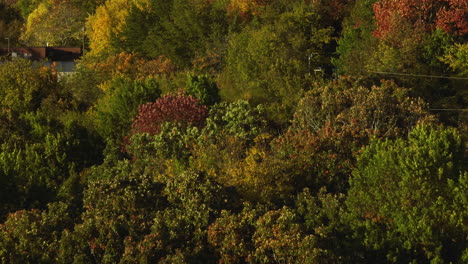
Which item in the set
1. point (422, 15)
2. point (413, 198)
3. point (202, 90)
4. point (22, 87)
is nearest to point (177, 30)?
point (22, 87)

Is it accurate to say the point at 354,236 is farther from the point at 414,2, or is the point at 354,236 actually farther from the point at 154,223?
the point at 414,2

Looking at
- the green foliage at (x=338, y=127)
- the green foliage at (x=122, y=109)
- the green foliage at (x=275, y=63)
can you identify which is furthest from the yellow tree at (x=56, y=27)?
the green foliage at (x=338, y=127)

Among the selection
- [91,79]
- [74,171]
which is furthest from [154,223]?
[91,79]

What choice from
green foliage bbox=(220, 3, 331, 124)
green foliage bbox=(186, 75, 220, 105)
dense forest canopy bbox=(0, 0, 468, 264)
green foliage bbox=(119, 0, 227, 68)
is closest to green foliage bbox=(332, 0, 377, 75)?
dense forest canopy bbox=(0, 0, 468, 264)

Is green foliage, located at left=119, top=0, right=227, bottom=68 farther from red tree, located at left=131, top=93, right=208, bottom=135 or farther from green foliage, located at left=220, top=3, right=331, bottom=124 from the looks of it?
red tree, located at left=131, top=93, right=208, bottom=135

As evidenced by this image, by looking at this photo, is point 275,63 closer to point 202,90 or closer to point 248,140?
point 202,90

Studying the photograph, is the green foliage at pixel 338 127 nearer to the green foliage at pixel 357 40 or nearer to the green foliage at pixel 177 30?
the green foliage at pixel 357 40
